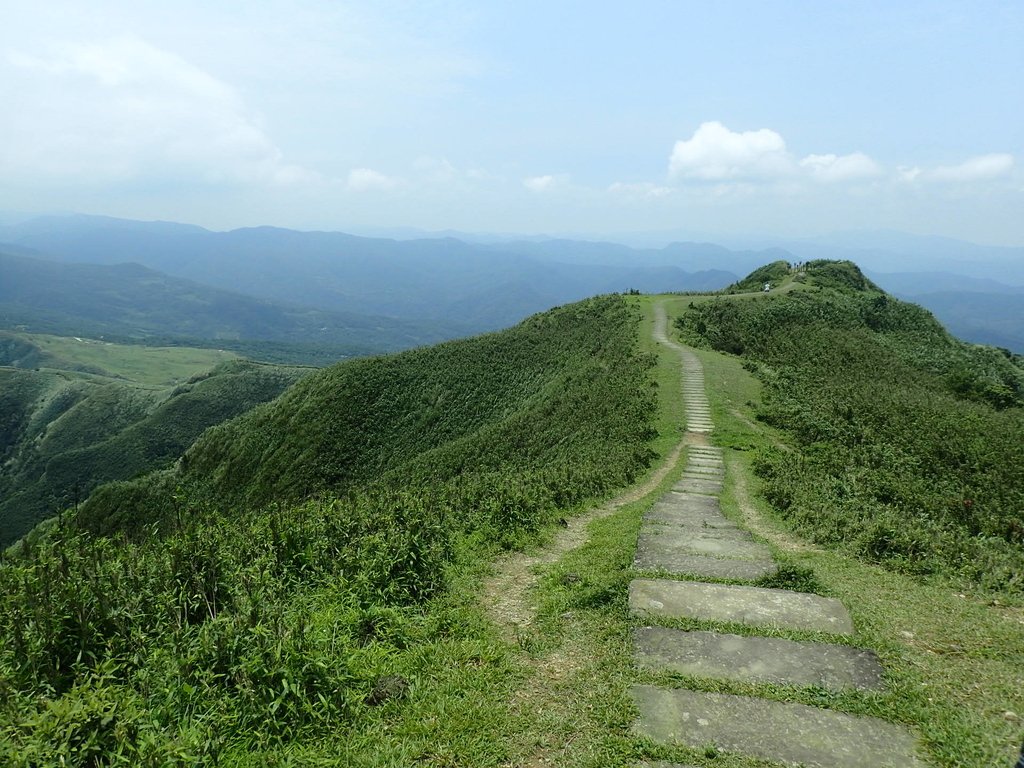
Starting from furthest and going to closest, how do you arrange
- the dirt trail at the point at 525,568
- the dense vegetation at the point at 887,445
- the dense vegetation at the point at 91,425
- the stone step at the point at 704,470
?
1. the dense vegetation at the point at 91,425
2. the stone step at the point at 704,470
3. the dense vegetation at the point at 887,445
4. the dirt trail at the point at 525,568

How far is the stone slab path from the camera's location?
5156mm

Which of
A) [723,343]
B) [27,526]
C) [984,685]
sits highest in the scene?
[723,343]

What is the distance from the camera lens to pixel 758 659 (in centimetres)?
647

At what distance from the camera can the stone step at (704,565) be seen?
8891 mm

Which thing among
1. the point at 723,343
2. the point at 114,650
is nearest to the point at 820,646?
the point at 114,650

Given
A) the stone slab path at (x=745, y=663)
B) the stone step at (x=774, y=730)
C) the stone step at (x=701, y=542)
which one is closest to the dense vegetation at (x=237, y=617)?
the stone step at (x=774, y=730)

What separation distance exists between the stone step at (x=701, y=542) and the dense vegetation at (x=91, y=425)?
82163mm

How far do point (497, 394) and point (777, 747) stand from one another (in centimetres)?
3638

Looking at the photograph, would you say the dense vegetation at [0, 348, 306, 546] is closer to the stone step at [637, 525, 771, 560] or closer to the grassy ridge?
the grassy ridge

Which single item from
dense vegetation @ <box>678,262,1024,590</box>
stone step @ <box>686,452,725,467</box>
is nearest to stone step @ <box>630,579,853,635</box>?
dense vegetation @ <box>678,262,1024,590</box>

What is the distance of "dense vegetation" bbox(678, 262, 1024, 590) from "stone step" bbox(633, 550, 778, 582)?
260 cm

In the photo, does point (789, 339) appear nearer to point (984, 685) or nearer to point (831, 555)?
point (831, 555)

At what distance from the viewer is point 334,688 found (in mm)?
5605

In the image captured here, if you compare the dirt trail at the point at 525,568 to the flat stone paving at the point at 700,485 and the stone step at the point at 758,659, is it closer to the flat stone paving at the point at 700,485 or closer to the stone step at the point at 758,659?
the flat stone paving at the point at 700,485
